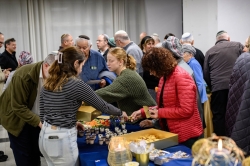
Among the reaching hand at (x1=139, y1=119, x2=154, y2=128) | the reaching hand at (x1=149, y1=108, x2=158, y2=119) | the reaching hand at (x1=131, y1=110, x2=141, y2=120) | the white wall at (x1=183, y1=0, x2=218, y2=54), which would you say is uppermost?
the white wall at (x1=183, y1=0, x2=218, y2=54)

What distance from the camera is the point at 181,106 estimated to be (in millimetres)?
1963

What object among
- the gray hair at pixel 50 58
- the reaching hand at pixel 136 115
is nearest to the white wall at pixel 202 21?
the reaching hand at pixel 136 115

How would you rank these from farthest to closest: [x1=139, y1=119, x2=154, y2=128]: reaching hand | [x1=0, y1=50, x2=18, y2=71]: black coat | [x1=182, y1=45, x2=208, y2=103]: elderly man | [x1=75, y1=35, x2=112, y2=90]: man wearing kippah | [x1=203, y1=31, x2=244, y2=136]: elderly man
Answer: [x1=0, y1=50, x2=18, y2=71]: black coat, [x1=203, y1=31, x2=244, y2=136]: elderly man, [x1=75, y1=35, x2=112, y2=90]: man wearing kippah, [x1=182, y1=45, x2=208, y2=103]: elderly man, [x1=139, y1=119, x2=154, y2=128]: reaching hand

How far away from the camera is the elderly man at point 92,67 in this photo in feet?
11.8

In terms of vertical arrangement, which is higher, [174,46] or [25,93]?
[174,46]

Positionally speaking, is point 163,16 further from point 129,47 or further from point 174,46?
point 174,46

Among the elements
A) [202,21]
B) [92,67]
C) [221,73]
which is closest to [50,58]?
[92,67]

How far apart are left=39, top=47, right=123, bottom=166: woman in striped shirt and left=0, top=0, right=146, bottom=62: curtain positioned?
4.74 meters

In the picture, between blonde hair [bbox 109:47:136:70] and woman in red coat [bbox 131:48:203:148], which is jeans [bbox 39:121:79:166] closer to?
woman in red coat [bbox 131:48:203:148]

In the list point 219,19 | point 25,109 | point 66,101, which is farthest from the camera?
point 219,19

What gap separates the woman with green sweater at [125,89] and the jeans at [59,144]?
1.65 feet

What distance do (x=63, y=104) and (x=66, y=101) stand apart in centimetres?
2

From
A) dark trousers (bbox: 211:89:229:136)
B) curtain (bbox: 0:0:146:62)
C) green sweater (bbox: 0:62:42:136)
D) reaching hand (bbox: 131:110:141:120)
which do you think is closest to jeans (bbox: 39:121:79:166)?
green sweater (bbox: 0:62:42:136)

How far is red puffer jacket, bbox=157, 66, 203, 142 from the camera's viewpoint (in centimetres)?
196
